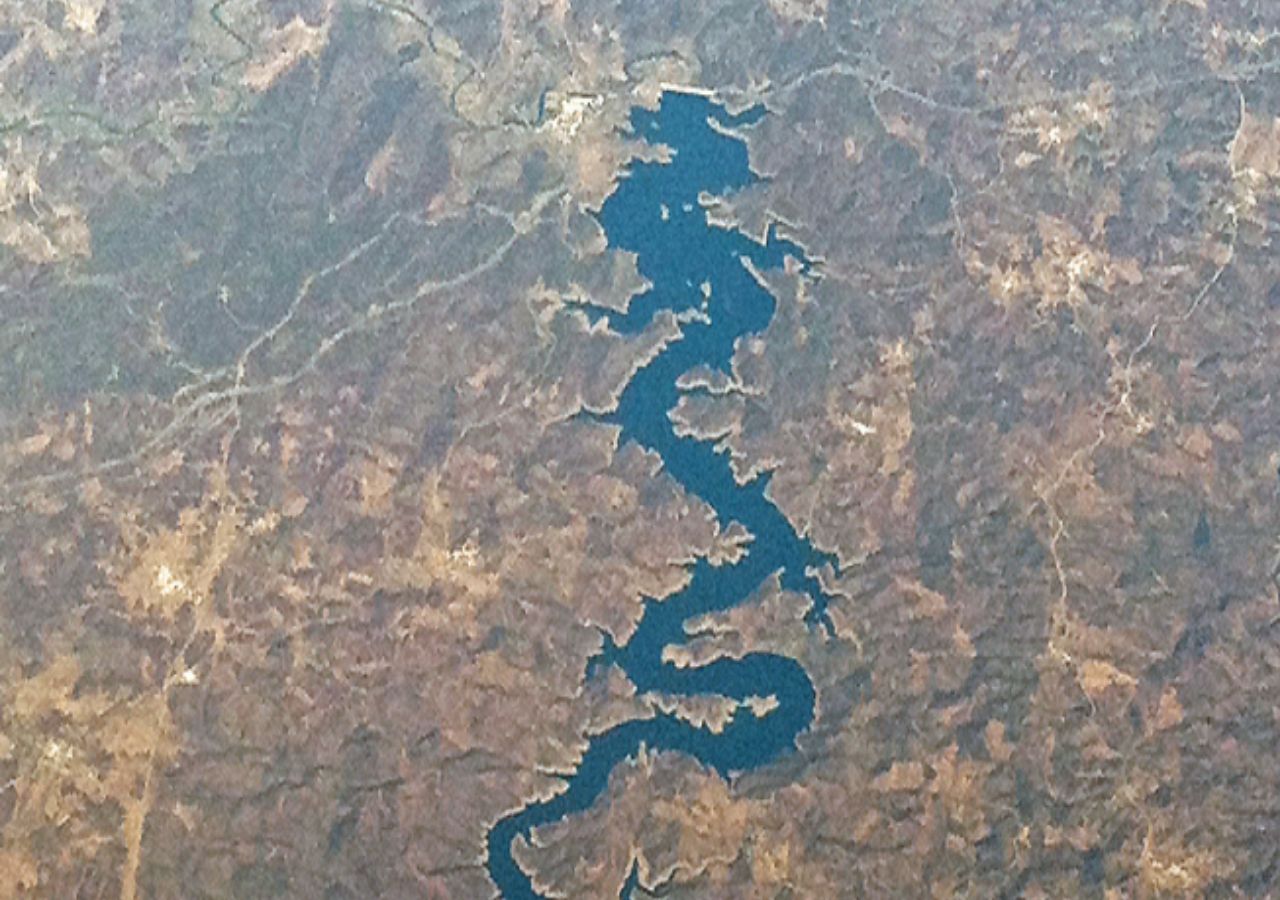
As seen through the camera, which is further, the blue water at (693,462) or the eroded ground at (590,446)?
the blue water at (693,462)

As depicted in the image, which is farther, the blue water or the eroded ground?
the blue water

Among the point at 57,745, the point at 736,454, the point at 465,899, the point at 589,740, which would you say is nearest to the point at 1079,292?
the point at 736,454

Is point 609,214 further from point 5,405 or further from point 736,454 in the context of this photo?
point 5,405
